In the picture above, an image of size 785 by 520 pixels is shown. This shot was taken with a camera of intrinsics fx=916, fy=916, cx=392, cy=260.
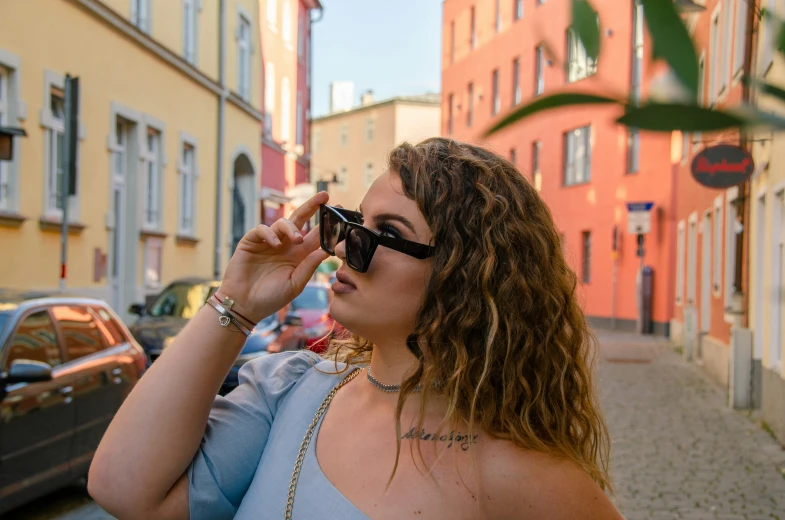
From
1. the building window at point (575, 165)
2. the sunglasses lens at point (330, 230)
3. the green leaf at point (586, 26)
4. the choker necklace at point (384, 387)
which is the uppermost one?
the building window at point (575, 165)

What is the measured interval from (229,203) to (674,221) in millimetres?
12109

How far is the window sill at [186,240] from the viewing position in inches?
772

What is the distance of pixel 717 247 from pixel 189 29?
12.1 meters

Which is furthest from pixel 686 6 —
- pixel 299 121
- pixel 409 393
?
pixel 299 121

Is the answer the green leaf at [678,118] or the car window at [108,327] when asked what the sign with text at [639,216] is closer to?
the car window at [108,327]

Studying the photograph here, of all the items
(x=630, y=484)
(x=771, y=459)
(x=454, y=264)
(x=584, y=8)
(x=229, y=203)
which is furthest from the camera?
(x=229, y=203)

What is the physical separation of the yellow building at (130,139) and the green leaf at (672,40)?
11.8 metres

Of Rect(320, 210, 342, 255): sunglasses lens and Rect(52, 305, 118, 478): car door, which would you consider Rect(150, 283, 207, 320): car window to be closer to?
Rect(52, 305, 118, 478): car door

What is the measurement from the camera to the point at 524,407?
172 centimetres

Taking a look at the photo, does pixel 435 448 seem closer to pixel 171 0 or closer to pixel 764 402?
pixel 764 402

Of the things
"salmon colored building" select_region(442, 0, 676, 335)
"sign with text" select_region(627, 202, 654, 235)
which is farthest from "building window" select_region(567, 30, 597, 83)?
"sign with text" select_region(627, 202, 654, 235)

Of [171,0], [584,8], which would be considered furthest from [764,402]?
[171,0]

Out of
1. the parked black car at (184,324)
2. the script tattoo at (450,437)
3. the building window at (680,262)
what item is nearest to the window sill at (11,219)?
the parked black car at (184,324)

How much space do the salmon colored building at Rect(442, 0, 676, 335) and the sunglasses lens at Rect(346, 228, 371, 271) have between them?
0.94ft
